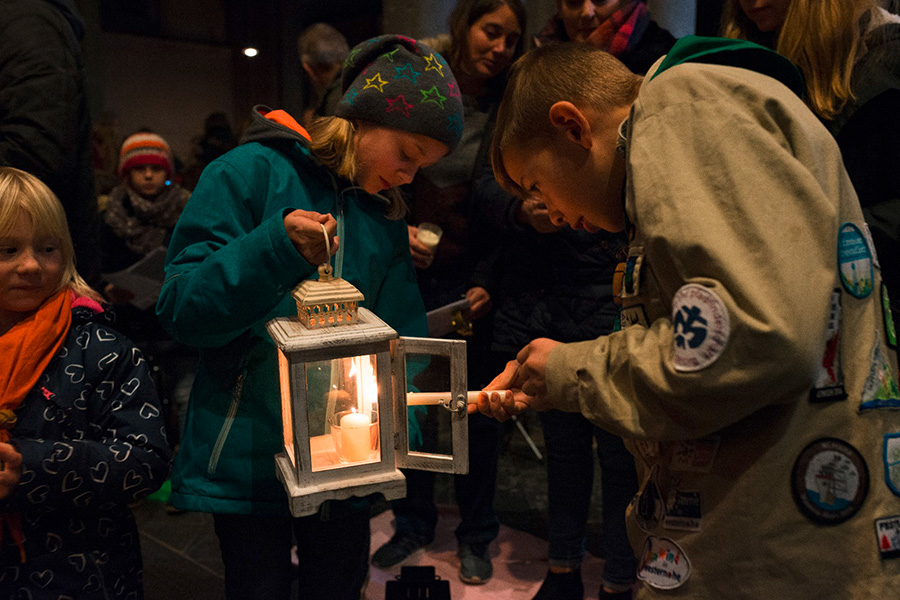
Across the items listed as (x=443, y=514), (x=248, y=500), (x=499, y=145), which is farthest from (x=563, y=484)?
(x=499, y=145)

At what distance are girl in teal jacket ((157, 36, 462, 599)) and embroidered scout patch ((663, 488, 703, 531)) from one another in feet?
2.17

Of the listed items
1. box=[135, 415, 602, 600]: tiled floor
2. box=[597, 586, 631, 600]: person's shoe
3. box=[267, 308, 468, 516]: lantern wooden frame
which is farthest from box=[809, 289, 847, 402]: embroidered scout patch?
box=[135, 415, 602, 600]: tiled floor

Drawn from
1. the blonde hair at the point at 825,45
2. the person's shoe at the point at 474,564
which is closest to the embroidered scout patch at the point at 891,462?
the blonde hair at the point at 825,45

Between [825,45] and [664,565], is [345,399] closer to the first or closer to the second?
[664,565]

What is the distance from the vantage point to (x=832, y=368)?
1.02 metres

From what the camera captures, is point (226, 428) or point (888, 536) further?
point (226, 428)

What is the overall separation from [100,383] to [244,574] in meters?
0.53

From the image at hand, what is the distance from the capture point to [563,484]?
8.30 ft

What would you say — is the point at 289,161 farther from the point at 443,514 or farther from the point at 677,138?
the point at 443,514

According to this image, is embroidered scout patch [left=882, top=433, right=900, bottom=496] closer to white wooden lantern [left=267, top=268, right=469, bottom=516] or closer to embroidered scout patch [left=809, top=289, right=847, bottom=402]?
embroidered scout patch [left=809, top=289, right=847, bottom=402]

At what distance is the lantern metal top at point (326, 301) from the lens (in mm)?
1234

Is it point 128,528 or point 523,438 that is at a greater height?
point 128,528

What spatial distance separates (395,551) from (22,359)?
174cm

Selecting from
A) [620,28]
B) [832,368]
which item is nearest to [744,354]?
[832,368]
